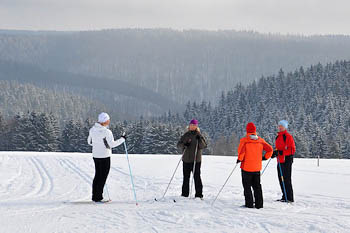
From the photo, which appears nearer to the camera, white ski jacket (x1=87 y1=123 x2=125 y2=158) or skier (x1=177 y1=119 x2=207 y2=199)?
white ski jacket (x1=87 y1=123 x2=125 y2=158)

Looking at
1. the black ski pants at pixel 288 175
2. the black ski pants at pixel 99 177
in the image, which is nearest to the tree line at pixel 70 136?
the black ski pants at pixel 288 175

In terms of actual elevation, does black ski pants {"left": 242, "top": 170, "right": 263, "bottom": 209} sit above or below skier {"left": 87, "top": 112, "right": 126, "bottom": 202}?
below

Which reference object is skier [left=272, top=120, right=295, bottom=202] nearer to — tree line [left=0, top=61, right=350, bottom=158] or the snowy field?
the snowy field

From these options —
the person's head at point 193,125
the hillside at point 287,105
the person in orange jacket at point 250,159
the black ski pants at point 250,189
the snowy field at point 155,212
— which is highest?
the hillside at point 287,105

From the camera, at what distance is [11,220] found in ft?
23.6

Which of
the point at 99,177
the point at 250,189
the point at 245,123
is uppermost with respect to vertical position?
the point at 245,123

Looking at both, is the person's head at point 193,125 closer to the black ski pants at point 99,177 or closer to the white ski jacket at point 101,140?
the white ski jacket at point 101,140

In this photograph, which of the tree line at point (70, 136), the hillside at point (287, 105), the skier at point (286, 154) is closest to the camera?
the skier at point (286, 154)

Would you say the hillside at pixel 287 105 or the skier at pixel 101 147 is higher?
the hillside at pixel 287 105

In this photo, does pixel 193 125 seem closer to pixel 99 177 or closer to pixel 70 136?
pixel 99 177

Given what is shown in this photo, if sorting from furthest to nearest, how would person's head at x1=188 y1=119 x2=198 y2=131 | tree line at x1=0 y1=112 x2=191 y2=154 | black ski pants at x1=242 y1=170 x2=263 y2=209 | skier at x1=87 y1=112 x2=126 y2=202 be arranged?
tree line at x1=0 y1=112 x2=191 y2=154 → person's head at x1=188 y1=119 x2=198 y2=131 → skier at x1=87 y1=112 x2=126 y2=202 → black ski pants at x1=242 y1=170 x2=263 y2=209

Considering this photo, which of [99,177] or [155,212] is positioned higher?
[99,177]

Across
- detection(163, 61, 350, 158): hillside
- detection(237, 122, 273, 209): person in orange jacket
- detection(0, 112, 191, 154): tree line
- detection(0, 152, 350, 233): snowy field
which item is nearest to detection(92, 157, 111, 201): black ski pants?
detection(0, 152, 350, 233): snowy field

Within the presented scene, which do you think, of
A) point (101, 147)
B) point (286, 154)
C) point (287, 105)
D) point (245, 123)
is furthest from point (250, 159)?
point (287, 105)
